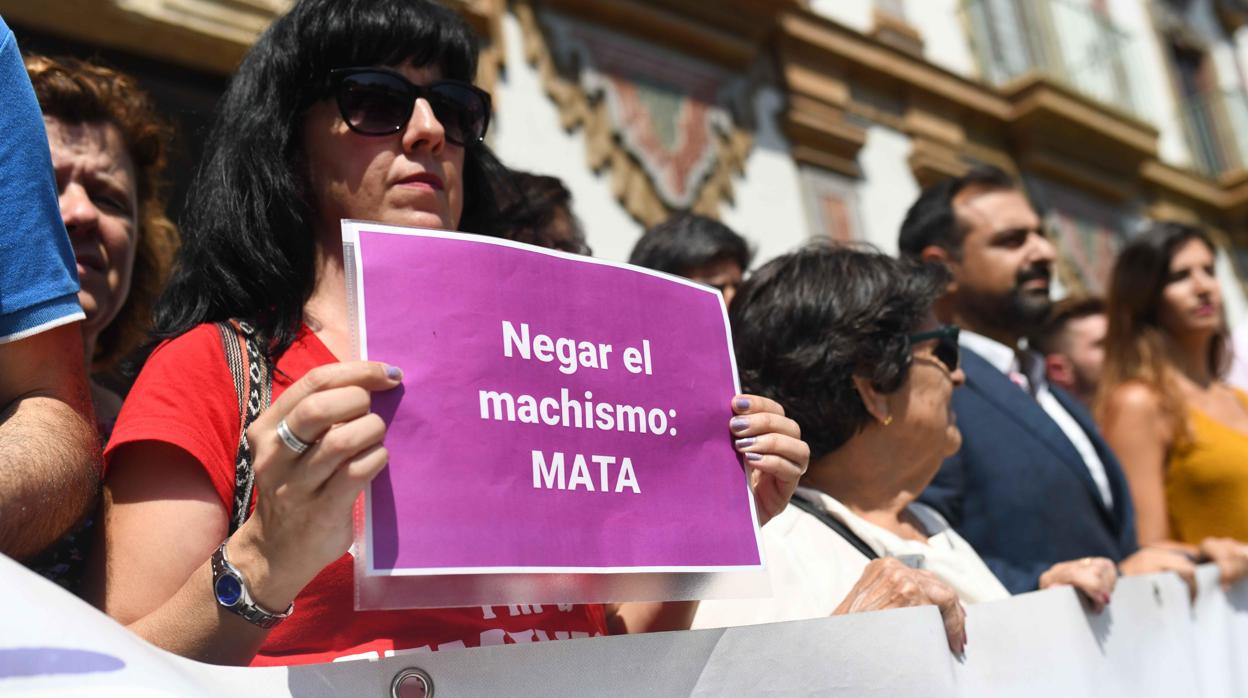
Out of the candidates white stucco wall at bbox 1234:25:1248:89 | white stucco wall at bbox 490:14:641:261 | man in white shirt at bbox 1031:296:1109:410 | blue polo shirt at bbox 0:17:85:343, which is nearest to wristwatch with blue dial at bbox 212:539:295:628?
blue polo shirt at bbox 0:17:85:343

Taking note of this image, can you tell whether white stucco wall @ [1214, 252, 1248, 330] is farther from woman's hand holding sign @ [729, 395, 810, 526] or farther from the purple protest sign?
the purple protest sign

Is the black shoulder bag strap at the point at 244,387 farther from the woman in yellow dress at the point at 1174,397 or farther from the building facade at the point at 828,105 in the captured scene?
the building facade at the point at 828,105

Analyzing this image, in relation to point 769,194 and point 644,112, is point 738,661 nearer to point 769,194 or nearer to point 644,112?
point 644,112

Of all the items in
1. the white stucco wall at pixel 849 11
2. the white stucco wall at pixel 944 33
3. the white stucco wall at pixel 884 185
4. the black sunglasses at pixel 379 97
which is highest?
the white stucco wall at pixel 944 33

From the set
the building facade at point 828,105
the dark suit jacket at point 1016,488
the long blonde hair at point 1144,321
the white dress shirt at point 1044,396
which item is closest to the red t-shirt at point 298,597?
the dark suit jacket at point 1016,488

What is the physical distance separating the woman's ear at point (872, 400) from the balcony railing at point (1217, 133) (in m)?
11.3

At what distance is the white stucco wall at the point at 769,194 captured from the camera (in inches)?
288

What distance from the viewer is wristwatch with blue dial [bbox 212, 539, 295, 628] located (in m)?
1.15

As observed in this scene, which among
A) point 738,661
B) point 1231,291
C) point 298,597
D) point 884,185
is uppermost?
point 1231,291

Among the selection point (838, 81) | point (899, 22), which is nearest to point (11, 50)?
point (838, 81)

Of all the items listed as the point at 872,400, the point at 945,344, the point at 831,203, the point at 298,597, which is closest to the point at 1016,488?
the point at 945,344

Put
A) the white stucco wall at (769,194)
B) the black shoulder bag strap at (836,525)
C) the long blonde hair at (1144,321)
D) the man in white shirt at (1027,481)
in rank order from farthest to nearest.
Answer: the white stucco wall at (769,194), the long blonde hair at (1144,321), the man in white shirt at (1027,481), the black shoulder bag strap at (836,525)

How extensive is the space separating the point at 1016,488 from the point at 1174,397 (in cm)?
99

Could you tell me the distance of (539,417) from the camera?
1.26 meters
